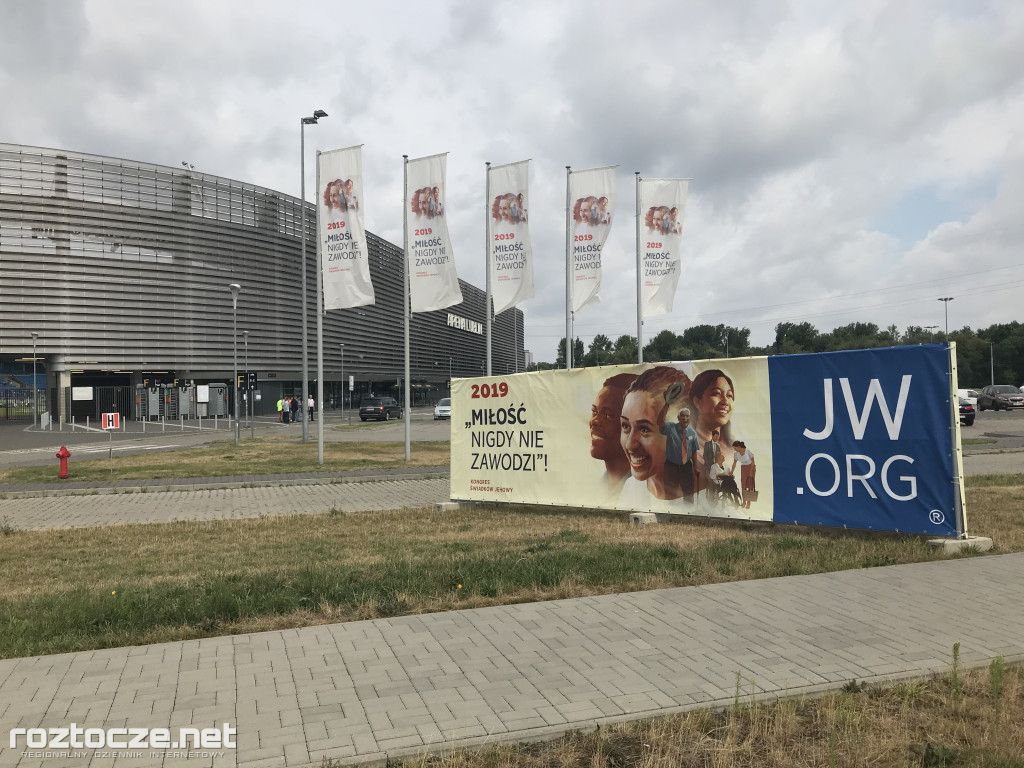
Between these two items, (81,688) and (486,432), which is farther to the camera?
(486,432)

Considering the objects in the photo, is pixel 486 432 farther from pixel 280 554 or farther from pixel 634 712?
pixel 634 712

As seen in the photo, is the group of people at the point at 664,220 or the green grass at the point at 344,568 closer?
the green grass at the point at 344,568

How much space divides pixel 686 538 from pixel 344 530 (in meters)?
4.47

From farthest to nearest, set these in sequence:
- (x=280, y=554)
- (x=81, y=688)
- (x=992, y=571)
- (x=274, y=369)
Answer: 1. (x=274, y=369)
2. (x=280, y=554)
3. (x=992, y=571)
4. (x=81, y=688)

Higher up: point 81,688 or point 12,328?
point 12,328

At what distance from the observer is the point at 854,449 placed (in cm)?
885

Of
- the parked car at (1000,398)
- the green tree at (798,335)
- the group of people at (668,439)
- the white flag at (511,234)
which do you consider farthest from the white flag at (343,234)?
the green tree at (798,335)

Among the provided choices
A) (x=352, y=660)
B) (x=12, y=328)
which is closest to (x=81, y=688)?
(x=352, y=660)

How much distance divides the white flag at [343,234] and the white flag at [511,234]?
3668 millimetres

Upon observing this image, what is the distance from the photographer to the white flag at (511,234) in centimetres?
2152

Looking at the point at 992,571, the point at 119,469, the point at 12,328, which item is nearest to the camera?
the point at 992,571

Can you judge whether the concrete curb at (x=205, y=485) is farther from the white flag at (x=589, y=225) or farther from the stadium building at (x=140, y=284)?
the stadium building at (x=140, y=284)

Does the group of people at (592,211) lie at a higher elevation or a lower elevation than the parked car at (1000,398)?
higher

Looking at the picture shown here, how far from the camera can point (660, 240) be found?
23.9 meters
